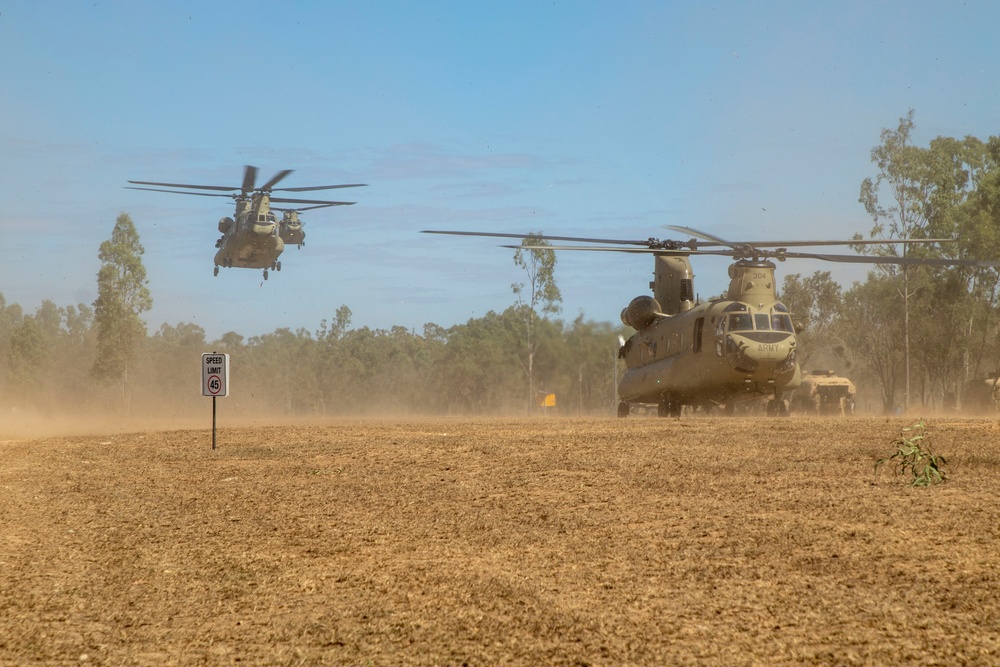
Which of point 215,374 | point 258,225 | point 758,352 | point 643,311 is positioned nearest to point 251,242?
point 258,225

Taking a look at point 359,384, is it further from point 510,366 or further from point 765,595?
point 765,595

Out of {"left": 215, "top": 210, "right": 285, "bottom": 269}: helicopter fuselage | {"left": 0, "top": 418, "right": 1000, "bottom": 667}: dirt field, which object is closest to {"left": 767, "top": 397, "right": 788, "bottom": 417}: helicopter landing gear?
{"left": 0, "top": 418, "right": 1000, "bottom": 667}: dirt field

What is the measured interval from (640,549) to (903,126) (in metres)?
57.0

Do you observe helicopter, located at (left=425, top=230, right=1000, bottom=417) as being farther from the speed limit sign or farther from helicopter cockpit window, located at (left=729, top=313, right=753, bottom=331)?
the speed limit sign

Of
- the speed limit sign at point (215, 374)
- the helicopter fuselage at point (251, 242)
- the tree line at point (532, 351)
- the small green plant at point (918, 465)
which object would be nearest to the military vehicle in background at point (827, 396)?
the tree line at point (532, 351)

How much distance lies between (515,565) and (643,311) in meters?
22.9

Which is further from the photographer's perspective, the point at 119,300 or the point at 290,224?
the point at 119,300

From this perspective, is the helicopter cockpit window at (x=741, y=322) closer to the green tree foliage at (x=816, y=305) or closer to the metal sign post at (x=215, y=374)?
the metal sign post at (x=215, y=374)

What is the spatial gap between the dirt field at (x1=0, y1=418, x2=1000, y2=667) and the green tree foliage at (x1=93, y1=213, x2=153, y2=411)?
50715 millimetres

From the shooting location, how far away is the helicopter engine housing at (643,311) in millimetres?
29781

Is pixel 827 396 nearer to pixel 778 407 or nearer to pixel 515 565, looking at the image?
pixel 778 407

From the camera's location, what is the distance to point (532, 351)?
240ft

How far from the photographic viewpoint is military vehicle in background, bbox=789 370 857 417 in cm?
3822

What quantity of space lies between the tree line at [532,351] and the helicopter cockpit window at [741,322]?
3.67m
